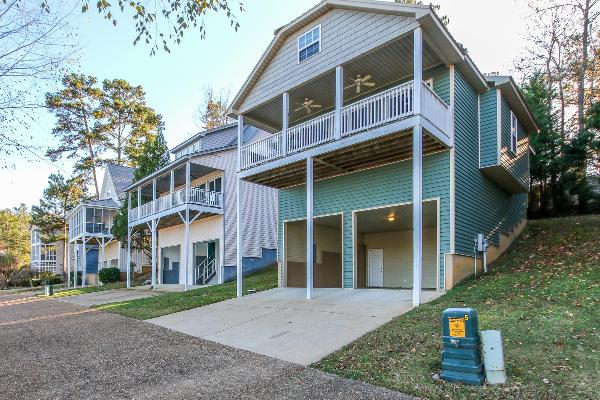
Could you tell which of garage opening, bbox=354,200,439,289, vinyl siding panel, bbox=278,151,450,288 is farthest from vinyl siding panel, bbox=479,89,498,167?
garage opening, bbox=354,200,439,289

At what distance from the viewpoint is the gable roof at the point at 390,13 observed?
384 inches

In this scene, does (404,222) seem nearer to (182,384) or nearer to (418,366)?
(418,366)

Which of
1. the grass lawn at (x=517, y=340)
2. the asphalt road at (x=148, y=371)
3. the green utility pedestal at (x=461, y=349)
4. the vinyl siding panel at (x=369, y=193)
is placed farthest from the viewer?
the vinyl siding panel at (x=369, y=193)

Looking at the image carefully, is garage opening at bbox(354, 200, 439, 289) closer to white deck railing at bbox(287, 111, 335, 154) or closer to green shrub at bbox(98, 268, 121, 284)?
white deck railing at bbox(287, 111, 335, 154)

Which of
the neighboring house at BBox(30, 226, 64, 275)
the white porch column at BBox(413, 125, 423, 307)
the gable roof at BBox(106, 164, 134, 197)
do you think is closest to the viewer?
the white porch column at BBox(413, 125, 423, 307)

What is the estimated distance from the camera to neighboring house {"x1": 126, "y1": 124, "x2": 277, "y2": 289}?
20.3 m

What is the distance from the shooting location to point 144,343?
8055mm

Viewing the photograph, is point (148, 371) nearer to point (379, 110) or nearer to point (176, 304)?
point (176, 304)

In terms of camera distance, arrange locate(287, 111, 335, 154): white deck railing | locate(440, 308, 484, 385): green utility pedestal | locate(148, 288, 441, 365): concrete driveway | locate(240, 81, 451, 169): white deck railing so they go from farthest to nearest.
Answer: locate(287, 111, 335, 154): white deck railing < locate(240, 81, 451, 169): white deck railing < locate(148, 288, 441, 365): concrete driveway < locate(440, 308, 484, 385): green utility pedestal

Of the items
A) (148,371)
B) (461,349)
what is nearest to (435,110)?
(461,349)

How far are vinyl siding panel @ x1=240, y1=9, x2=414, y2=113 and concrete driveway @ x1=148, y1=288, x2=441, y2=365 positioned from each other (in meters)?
6.61

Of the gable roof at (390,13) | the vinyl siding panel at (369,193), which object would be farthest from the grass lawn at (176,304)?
the gable roof at (390,13)

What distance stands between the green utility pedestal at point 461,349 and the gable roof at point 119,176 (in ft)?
110

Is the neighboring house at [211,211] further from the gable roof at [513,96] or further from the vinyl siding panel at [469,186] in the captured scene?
the gable roof at [513,96]
